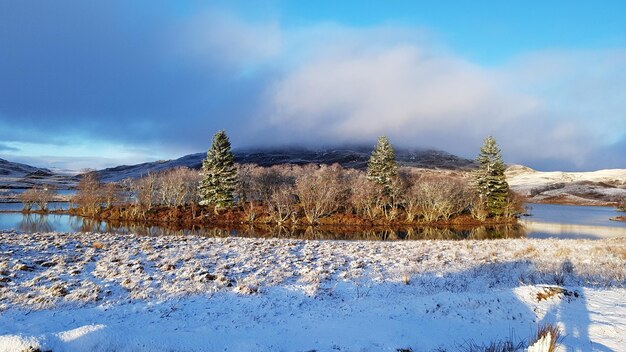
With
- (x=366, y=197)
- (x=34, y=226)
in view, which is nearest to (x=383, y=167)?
(x=366, y=197)

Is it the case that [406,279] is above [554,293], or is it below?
below

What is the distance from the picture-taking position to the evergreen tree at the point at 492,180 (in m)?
61.7

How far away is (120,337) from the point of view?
730cm

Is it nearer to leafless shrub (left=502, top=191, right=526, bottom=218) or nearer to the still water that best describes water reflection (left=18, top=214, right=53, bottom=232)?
the still water

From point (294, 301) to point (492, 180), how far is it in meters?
58.7

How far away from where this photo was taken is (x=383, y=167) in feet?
195

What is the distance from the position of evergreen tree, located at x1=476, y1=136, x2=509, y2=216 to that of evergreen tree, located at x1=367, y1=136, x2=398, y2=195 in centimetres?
1456

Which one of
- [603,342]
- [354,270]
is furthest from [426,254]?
[603,342]

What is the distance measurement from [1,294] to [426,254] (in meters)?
17.1

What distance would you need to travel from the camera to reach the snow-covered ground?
7641mm

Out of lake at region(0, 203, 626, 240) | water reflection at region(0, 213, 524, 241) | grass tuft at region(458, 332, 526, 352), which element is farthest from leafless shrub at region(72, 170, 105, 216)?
grass tuft at region(458, 332, 526, 352)

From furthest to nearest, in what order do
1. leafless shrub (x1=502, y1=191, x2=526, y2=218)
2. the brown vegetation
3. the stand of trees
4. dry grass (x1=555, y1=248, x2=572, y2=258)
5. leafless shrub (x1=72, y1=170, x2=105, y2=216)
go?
leafless shrub (x1=502, y1=191, x2=526, y2=218)
leafless shrub (x1=72, y1=170, x2=105, y2=216)
the stand of trees
the brown vegetation
dry grass (x1=555, y1=248, x2=572, y2=258)

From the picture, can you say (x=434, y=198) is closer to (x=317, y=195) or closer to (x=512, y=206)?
(x=512, y=206)

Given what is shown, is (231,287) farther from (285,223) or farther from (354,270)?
(285,223)
